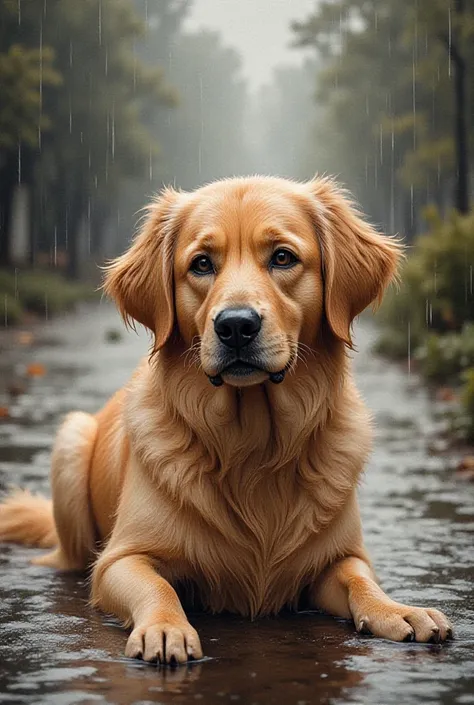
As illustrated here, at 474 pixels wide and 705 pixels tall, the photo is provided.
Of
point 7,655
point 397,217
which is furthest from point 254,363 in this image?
point 397,217

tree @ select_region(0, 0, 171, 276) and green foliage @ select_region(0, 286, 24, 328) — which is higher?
tree @ select_region(0, 0, 171, 276)

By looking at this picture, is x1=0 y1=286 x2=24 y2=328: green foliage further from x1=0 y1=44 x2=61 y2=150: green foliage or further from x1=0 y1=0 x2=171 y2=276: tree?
x1=0 y1=0 x2=171 y2=276: tree

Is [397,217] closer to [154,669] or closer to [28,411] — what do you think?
[28,411]

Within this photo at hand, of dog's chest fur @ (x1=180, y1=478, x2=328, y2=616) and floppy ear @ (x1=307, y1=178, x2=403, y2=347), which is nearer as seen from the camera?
dog's chest fur @ (x1=180, y1=478, x2=328, y2=616)

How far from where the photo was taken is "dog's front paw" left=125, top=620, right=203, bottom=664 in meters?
4.00

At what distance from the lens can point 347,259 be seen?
509 cm

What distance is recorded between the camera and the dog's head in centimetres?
444

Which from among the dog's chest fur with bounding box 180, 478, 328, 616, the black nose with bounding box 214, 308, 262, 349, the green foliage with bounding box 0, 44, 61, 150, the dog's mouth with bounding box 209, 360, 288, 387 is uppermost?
the green foliage with bounding box 0, 44, 61, 150

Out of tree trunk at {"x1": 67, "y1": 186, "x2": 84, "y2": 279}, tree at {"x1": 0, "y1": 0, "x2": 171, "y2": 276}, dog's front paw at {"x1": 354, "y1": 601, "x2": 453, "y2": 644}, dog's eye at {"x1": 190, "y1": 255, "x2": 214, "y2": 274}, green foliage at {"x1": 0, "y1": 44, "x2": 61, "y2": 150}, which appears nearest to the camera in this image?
dog's front paw at {"x1": 354, "y1": 601, "x2": 453, "y2": 644}

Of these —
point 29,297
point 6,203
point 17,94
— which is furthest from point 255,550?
point 6,203

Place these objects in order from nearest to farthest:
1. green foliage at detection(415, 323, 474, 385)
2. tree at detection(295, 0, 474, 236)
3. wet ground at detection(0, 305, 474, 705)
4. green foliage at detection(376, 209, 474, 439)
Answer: wet ground at detection(0, 305, 474, 705) → green foliage at detection(415, 323, 474, 385) → green foliage at detection(376, 209, 474, 439) → tree at detection(295, 0, 474, 236)

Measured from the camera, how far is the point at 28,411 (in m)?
12.3

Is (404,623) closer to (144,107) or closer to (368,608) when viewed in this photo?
(368,608)

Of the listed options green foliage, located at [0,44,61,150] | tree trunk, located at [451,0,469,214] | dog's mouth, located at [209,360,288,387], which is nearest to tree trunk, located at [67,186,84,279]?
green foliage, located at [0,44,61,150]
